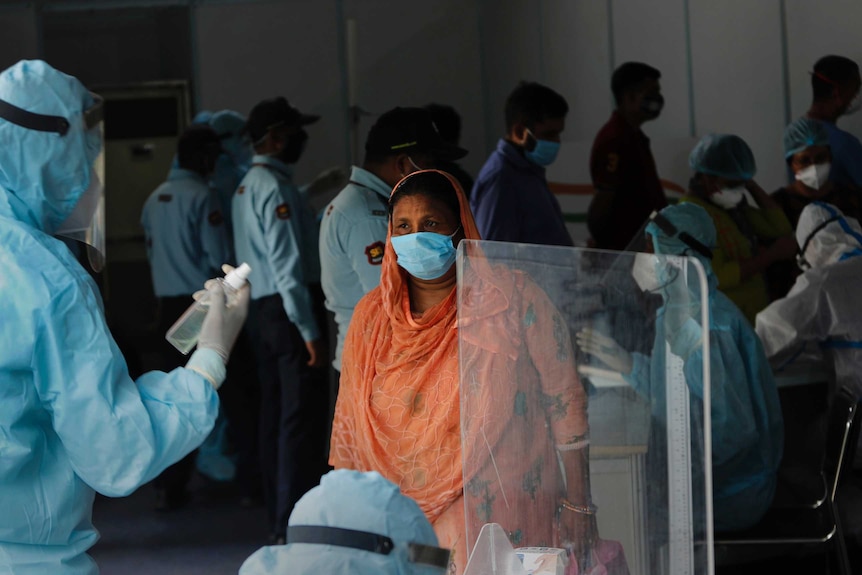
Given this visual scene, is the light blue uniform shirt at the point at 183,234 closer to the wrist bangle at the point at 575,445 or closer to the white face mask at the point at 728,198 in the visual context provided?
the white face mask at the point at 728,198

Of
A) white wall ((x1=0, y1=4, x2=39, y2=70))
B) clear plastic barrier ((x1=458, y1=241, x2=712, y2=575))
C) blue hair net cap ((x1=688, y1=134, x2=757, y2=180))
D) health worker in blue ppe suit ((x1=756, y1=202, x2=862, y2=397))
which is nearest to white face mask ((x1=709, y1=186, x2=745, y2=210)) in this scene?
blue hair net cap ((x1=688, y1=134, x2=757, y2=180))

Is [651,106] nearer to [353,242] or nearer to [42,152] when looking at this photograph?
[353,242]

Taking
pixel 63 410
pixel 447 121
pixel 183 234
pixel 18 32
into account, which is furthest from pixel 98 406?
pixel 18 32

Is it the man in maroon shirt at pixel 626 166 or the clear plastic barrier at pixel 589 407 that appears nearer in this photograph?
→ the clear plastic barrier at pixel 589 407

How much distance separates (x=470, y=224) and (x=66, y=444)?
0.86 m

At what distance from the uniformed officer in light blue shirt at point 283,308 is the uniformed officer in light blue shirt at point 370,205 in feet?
3.57

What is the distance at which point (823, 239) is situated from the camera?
3570 mm

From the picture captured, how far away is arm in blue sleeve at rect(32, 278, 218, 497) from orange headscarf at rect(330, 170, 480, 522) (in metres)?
0.42

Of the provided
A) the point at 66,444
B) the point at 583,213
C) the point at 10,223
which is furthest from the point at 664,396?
the point at 583,213

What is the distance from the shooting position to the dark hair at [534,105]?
3760 mm

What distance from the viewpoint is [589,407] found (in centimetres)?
179

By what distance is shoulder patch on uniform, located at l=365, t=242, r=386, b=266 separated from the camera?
2619 millimetres

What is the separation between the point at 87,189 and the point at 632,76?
2944 mm

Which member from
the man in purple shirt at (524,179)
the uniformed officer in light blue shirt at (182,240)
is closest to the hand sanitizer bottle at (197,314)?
the man in purple shirt at (524,179)
